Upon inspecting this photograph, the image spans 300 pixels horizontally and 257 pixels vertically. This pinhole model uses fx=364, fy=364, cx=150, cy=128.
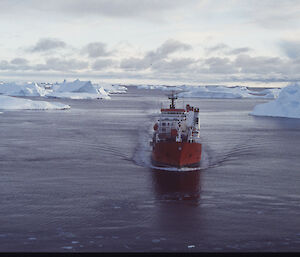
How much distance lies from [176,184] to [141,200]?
4138 millimetres

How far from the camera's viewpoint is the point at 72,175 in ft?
79.7

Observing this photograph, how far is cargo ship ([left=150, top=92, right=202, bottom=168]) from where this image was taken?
26.5 metres

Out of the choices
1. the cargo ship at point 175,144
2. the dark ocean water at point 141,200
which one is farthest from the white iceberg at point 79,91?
the cargo ship at point 175,144

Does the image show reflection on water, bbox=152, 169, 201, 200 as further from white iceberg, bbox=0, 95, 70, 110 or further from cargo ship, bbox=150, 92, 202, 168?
white iceberg, bbox=0, 95, 70, 110

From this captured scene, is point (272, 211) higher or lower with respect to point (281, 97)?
lower

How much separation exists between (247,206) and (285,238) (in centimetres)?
397

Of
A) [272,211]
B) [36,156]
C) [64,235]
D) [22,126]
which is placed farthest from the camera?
[22,126]

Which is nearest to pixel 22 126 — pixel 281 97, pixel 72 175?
pixel 72 175

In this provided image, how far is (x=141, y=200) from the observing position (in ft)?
64.0

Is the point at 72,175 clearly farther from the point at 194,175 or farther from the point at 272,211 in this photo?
the point at 272,211

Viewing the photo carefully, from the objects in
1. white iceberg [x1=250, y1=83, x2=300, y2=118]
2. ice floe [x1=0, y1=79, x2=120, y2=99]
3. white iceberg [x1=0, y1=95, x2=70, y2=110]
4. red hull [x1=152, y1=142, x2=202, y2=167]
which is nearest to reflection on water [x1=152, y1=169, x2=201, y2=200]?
red hull [x1=152, y1=142, x2=202, y2=167]

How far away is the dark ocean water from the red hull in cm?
116

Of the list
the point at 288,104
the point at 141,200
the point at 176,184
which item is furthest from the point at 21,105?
the point at 141,200

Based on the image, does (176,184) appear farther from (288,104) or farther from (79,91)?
(79,91)
